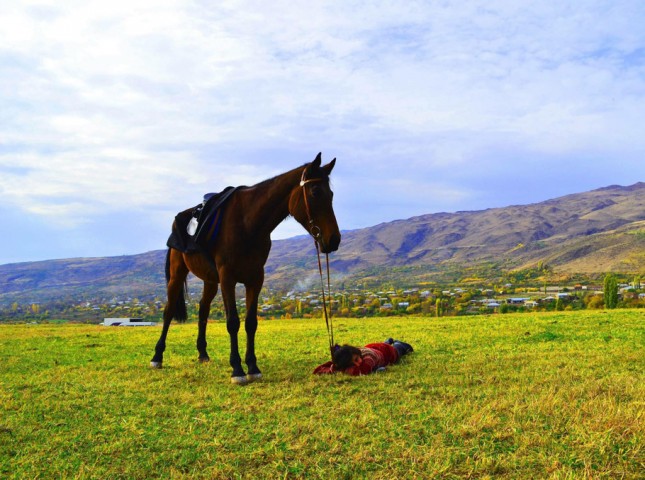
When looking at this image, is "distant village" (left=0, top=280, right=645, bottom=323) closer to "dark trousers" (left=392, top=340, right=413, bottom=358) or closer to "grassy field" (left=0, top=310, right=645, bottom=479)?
"dark trousers" (left=392, top=340, right=413, bottom=358)

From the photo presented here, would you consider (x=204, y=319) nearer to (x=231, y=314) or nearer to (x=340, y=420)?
(x=231, y=314)

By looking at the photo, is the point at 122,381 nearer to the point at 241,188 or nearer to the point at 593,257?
the point at 241,188

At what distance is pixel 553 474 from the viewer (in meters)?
3.93

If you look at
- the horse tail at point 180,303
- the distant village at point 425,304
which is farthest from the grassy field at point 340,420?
Answer: the distant village at point 425,304

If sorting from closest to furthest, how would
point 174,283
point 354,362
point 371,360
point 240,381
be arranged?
point 240,381 → point 354,362 → point 371,360 → point 174,283

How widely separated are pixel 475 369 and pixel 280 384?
3.68 m

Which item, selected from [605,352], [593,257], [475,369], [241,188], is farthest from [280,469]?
[593,257]

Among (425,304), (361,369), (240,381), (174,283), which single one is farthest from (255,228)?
(425,304)

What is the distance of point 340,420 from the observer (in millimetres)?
5582

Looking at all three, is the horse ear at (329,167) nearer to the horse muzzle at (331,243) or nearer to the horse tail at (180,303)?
the horse muzzle at (331,243)

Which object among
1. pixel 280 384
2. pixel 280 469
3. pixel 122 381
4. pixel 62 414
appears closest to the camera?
pixel 280 469

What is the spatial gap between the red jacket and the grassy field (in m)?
0.29

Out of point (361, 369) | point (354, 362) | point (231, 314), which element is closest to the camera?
point (361, 369)

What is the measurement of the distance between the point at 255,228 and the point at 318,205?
4.97ft
